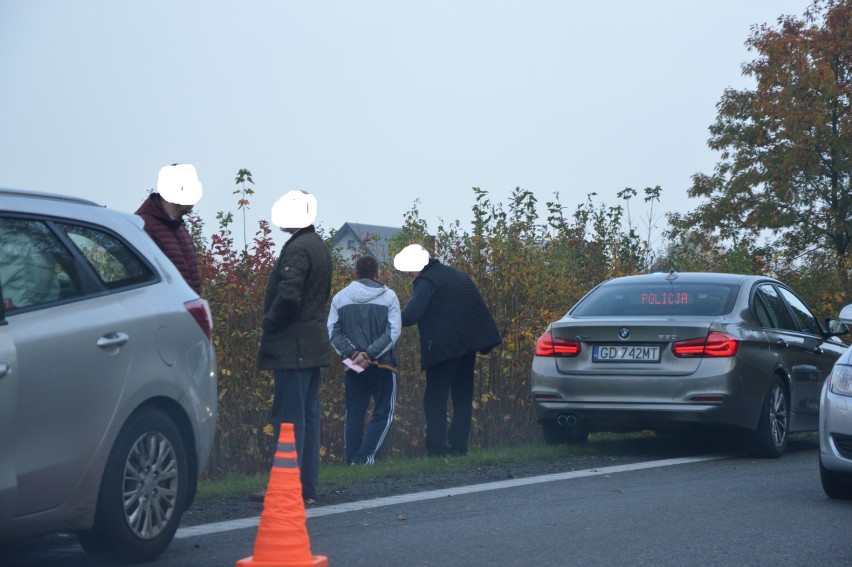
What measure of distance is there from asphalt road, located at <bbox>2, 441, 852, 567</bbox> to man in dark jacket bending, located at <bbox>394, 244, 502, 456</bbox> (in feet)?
6.72

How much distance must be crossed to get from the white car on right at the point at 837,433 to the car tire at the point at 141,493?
172 inches

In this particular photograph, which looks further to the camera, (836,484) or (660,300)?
(660,300)

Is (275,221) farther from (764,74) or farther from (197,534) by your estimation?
(764,74)

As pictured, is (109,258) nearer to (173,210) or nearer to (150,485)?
(150,485)

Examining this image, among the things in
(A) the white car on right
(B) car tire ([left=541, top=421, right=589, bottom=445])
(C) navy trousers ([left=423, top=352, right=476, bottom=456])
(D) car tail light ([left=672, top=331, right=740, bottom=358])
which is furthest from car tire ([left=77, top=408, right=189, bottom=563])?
(B) car tire ([left=541, top=421, right=589, bottom=445])

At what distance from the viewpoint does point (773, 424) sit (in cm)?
1145

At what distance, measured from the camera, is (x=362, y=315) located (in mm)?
11289

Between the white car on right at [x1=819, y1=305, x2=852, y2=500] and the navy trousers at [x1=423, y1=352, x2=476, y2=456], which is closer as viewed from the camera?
the white car on right at [x1=819, y1=305, x2=852, y2=500]

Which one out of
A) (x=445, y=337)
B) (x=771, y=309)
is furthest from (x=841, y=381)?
(x=445, y=337)

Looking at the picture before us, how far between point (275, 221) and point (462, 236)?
663cm

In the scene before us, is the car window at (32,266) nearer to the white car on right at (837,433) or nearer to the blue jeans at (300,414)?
the blue jeans at (300,414)

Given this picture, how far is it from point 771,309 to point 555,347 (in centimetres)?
219

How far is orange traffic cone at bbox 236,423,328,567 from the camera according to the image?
5.18 meters

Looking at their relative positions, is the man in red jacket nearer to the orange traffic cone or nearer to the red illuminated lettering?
the orange traffic cone
